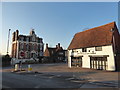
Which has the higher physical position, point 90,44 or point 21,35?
point 21,35

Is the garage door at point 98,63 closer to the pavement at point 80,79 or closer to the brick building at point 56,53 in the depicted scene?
the pavement at point 80,79

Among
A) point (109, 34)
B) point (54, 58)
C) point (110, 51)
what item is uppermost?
point (109, 34)

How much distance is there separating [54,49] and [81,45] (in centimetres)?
3240

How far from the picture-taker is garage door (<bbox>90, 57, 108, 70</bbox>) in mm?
19938

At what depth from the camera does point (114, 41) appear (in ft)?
64.5

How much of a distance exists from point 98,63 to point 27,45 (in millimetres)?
33014

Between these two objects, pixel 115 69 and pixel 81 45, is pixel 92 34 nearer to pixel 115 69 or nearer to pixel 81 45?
pixel 81 45

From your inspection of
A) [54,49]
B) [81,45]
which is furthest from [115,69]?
[54,49]

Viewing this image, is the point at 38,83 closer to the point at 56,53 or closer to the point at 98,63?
the point at 98,63

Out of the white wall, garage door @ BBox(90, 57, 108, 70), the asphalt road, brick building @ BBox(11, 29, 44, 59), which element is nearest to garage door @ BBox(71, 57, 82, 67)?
the white wall

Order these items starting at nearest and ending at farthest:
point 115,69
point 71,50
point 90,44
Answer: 1. point 115,69
2. point 90,44
3. point 71,50

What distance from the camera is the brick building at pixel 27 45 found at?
1726 inches

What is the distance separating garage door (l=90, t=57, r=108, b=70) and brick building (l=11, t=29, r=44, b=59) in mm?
29893

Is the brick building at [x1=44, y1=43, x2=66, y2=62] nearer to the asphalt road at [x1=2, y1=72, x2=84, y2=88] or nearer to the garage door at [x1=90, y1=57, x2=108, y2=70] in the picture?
the garage door at [x1=90, y1=57, x2=108, y2=70]
